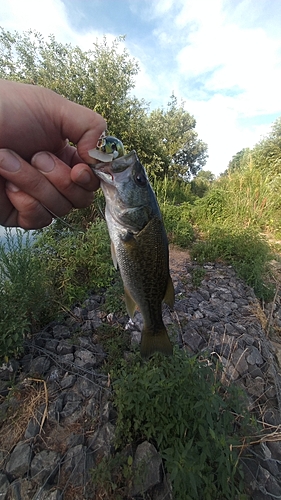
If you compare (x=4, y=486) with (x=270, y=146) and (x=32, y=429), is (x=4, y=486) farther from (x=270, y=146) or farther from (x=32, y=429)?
(x=270, y=146)

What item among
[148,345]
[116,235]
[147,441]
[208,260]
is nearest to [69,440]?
[147,441]

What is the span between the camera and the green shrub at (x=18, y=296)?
87.6 inches

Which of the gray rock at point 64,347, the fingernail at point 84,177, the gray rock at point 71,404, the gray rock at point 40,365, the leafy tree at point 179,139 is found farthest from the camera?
the leafy tree at point 179,139

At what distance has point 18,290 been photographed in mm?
2486

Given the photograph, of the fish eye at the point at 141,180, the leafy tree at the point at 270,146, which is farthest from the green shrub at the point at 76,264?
the leafy tree at the point at 270,146

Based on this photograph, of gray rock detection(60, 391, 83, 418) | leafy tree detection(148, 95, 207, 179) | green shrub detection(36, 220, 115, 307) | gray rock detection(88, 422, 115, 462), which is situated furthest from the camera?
leafy tree detection(148, 95, 207, 179)

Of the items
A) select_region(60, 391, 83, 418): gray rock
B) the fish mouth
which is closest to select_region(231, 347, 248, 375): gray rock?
select_region(60, 391, 83, 418): gray rock

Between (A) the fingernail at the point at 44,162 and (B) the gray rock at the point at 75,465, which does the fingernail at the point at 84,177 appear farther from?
(B) the gray rock at the point at 75,465

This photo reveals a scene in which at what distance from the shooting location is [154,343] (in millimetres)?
1637

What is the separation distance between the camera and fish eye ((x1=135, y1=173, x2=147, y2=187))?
138 centimetres

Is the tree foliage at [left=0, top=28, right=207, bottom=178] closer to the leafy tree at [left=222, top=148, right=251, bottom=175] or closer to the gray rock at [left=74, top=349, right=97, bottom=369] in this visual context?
the leafy tree at [left=222, top=148, right=251, bottom=175]

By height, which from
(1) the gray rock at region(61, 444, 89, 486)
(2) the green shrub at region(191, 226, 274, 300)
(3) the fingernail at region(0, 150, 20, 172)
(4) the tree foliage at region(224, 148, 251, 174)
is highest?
(4) the tree foliage at region(224, 148, 251, 174)

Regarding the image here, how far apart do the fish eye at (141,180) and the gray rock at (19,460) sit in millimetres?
1990

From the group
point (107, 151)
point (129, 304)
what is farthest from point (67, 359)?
point (107, 151)
